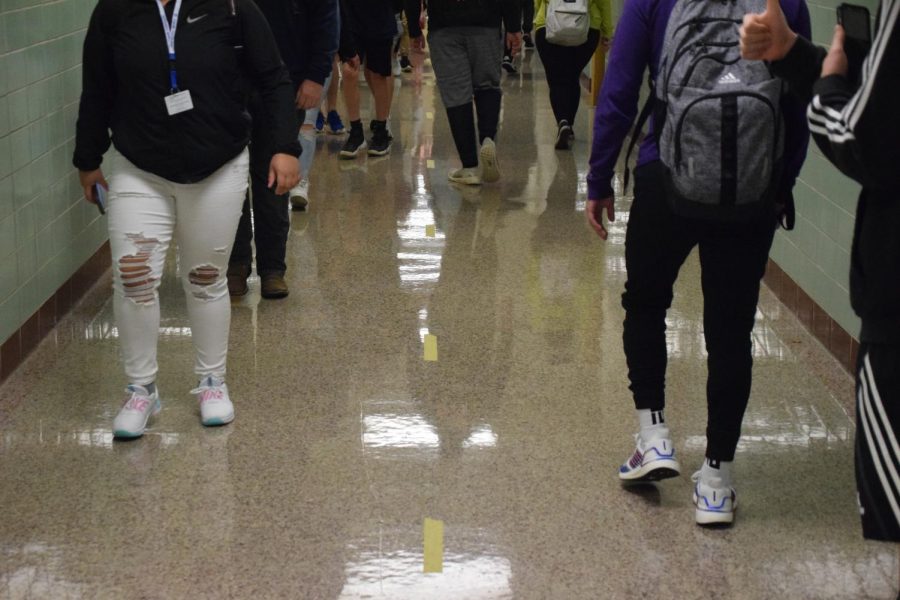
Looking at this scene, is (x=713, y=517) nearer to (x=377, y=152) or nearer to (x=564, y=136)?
(x=377, y=152)

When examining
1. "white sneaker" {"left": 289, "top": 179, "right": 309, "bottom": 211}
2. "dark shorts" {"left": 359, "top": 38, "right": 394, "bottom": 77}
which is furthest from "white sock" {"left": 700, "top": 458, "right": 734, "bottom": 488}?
"dark shorts" {"left": 359, "top": 38, "right": 394, "bottom": 77}

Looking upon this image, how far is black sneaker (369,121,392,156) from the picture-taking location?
9.66 meters

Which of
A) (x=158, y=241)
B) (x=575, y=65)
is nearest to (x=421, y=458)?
(x=158, y=241)

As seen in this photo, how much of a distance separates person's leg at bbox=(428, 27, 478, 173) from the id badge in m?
4.31

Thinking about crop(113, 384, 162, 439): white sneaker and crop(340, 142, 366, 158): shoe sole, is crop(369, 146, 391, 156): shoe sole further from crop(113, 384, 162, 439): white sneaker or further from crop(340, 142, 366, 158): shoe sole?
crop(113, 384, 162, 439): white sneaker

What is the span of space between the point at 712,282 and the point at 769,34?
2.97ft

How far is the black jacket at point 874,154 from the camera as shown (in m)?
2.23

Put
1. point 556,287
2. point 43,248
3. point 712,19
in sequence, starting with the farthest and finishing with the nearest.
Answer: point 556,287
point 43,248
point 712,19

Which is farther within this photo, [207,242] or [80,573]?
[207,242]

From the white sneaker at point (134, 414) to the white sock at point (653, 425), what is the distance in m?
1.65

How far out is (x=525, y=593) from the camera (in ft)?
10.6

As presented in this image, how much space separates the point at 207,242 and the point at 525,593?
1.61m

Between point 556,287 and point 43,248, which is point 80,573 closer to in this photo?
point 43,248

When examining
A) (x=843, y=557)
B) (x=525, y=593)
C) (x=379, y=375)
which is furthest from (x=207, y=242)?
(x=843, y=557)
